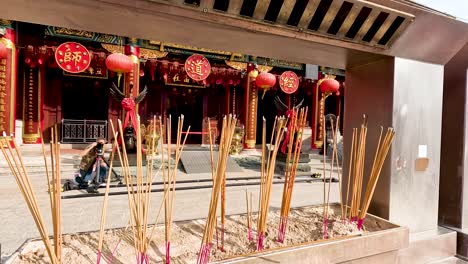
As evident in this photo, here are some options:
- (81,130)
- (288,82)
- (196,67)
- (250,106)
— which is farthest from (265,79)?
(81,130)

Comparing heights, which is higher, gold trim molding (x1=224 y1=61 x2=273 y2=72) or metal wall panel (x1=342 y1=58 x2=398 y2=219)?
gold trim molding (x1=224 y1=61 x2=273 y2=72)

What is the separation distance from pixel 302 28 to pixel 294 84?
665 centimetres

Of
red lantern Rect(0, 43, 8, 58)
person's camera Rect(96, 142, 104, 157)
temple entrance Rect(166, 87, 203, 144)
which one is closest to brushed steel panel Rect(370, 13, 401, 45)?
person's camera Rect(96, 142, 104, 157)

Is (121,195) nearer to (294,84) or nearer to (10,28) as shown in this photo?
(10,28)

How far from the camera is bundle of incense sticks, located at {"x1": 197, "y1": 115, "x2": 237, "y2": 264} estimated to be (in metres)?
1.25

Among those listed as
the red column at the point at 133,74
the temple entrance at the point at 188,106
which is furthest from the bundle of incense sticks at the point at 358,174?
the temple entrance at the point at 188,106

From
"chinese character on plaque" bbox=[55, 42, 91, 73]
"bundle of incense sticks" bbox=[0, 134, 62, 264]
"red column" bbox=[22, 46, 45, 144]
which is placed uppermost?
"chinese character on plaque" bbox=[55, 42, 91, 73]

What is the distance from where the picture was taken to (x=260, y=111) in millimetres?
10875

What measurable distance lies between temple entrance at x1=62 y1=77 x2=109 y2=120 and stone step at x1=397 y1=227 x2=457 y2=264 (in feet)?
27.9

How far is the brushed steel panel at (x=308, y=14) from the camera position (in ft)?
4.69

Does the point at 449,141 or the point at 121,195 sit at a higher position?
the point at 449,141

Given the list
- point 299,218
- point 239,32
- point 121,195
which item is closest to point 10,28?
point 121,195

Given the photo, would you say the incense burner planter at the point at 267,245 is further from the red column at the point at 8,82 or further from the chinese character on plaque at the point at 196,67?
the red column at the point at 8,82

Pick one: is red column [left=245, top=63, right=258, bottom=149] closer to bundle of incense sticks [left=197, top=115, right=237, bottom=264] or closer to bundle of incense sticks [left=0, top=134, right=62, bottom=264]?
bundle of incense sticks [left=197, top=115, right=237, bottom=264]
